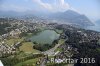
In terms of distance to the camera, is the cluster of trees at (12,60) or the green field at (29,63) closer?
the cluster of trees at (12,60)

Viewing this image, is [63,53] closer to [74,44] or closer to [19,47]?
[74,44]

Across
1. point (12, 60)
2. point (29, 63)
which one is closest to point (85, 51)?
point (29, 63)

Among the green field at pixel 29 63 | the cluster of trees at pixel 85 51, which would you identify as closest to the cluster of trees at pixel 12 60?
the green field at pixel 29 63

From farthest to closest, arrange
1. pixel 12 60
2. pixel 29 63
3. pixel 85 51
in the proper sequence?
pixel 85 51 → pixel 12 60 → pixel 29 63

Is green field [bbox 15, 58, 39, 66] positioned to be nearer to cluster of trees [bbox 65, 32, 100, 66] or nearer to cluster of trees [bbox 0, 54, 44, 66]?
cluster of trees [bbox 0, 54, 44, 66]

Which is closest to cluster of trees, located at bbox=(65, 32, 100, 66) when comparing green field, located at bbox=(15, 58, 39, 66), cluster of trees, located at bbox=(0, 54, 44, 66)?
green field, located at bbox=(15, 58, 39, 66)

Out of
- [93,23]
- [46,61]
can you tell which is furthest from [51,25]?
[46,61]

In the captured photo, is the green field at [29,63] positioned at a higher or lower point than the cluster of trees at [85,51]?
lower

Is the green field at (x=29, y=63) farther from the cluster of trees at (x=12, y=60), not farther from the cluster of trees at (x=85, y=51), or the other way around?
the cluster of trees at (x=85, y=51)

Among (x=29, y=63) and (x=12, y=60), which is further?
(x=12, y=60)

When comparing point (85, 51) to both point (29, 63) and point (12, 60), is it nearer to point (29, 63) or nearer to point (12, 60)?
point (29, 63)

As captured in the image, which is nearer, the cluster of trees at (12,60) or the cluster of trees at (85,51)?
the cluster of trees at (12,60)

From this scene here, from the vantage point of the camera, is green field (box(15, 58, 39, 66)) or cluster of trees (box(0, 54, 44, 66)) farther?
green field (box(15, 58, 39, 66))
